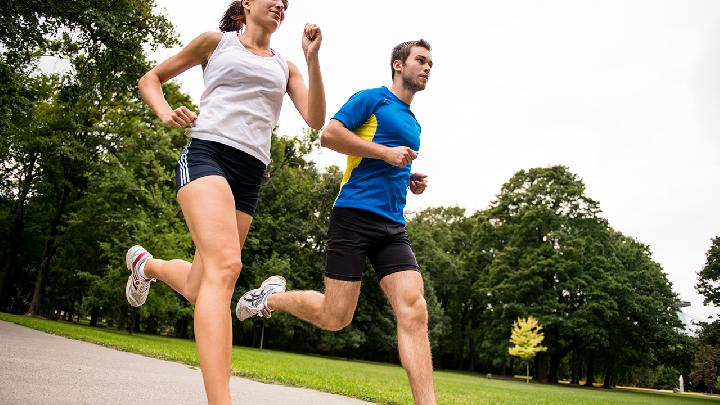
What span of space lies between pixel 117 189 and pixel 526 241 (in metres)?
28.5

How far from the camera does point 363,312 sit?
41.2 metres

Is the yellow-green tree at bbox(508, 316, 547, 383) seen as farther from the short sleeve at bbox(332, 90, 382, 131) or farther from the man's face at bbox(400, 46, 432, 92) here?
the short sleeve at bbox(332, 90, 382, 131)

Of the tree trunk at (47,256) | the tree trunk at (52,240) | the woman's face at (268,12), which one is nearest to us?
the woman's face at (268,12)

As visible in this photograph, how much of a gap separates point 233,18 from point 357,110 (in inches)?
37.4

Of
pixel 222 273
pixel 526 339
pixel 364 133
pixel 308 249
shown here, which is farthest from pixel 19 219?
pixel 222 273

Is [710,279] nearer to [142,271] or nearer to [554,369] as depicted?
[554,369]

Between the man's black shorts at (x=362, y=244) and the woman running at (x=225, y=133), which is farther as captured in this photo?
the man's black shorts at (x=362, y=244)

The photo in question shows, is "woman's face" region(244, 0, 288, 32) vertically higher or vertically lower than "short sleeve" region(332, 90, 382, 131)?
higher

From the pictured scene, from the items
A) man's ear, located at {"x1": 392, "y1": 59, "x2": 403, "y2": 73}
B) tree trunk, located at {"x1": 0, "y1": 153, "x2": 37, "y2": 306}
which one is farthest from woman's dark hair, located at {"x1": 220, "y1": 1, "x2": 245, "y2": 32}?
tree trunk, located at {"x1": 0, "y1": 153, "x2": 37, "y2": 306}

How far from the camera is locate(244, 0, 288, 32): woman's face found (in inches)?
123

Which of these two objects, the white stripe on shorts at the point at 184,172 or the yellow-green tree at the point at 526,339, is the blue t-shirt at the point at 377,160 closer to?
the white stripe on shorts at the point at 184,172

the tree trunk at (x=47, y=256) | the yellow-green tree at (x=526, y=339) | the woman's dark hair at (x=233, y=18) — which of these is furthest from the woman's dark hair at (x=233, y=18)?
the yellow-green tree at (x=526, y=339)

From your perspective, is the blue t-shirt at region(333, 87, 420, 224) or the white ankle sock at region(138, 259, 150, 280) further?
the white ankle sock at region(138, 259, 150, 280)

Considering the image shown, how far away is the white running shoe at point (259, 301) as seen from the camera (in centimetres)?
432
